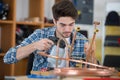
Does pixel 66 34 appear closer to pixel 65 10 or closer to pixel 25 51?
pixel 65 10

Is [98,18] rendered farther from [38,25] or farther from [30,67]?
[30,67]

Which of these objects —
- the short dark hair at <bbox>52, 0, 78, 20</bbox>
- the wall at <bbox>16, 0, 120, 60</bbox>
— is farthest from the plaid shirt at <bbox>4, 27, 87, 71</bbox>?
the wall at <bbox>16, 0, 120, 60</bbox>

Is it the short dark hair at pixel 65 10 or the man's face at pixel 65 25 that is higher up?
the short dark hair at pixel 65 10

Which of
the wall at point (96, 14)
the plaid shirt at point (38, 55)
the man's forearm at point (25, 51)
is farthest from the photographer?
the wall at point (96, 14)

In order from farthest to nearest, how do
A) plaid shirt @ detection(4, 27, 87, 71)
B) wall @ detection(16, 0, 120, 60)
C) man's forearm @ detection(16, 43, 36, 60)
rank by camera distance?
wall @ detection(16, 0, 120, 60), plaid shirt @ detection(4, 27, 87, 71), man's forearm @ detection(16, 43, 36, 60)

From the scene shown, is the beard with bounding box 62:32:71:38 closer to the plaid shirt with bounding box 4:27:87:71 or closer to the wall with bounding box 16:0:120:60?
the plaid shirt with bounding box 4:27:87:71

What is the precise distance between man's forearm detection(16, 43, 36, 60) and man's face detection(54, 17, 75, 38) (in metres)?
0.21

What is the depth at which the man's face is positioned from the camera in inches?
60.0

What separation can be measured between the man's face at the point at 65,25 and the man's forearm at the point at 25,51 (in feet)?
0.68

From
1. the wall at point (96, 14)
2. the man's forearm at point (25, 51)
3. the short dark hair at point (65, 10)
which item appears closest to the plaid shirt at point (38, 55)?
the man's forearm at point (25, 51)

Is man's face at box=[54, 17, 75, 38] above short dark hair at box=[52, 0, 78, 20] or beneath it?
beneath

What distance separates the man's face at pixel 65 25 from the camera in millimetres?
1524

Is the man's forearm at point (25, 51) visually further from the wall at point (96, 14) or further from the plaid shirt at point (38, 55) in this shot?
the wall at point (96, 14)

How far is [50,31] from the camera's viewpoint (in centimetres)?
178
